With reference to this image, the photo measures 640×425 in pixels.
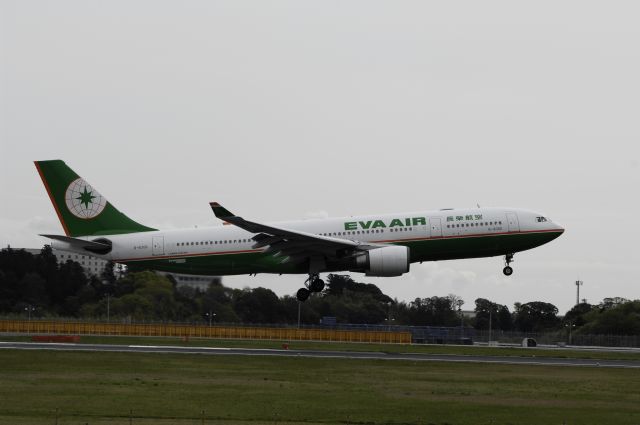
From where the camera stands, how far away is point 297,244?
2031 inches

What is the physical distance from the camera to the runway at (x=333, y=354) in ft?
159

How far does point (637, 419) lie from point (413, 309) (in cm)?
8637

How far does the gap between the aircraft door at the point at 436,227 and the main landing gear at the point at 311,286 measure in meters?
6.70

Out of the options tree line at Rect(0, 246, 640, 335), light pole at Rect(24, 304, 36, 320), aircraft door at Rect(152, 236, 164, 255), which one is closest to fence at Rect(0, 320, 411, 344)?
tree line at Rect(0, 246, 640, 335)

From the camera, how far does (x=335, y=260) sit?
5297 cm

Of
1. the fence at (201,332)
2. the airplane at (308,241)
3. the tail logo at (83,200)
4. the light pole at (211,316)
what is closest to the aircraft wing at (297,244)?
the airplane at (308,241)

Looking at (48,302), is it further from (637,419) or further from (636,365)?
(637,419)

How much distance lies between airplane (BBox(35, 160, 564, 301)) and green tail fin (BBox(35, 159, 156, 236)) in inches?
2.2

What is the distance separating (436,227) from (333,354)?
28.1 ft

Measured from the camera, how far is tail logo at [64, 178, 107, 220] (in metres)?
56.1

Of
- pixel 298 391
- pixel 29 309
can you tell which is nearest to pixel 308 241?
pixel 298 391

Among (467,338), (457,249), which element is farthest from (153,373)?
(467,338)

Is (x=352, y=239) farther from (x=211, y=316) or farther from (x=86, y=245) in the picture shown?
(x=211, y=316)

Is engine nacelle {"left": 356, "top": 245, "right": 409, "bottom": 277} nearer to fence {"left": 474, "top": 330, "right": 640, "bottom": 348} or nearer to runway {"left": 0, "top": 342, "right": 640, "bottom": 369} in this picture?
runway {"left": 0, "top": 342, "right": 640, "bottom": 369}
